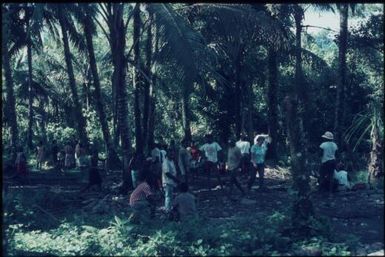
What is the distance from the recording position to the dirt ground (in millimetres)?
8695

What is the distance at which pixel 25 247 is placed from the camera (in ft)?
27.0

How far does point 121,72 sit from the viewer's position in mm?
13672

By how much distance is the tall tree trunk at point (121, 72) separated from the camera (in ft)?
44.0

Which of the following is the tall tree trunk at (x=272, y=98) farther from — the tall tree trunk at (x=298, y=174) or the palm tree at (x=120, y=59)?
the tall tree trunk at (x=298, y=174)

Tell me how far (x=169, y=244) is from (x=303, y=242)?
1875 mm

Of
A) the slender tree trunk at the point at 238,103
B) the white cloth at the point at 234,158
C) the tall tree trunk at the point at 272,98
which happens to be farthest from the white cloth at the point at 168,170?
the slender tree trunk at the point at 238,103

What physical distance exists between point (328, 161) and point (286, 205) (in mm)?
A: 1695

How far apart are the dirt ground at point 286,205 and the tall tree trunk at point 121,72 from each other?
930mm

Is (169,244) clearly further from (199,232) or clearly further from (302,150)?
(302,150)

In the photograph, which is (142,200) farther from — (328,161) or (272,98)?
(272,98)

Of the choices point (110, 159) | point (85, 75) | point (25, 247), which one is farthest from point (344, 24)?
point (85, 75)

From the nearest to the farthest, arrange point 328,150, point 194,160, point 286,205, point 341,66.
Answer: point 286,205 < point 328,150 < point 194,160 < point 341,66

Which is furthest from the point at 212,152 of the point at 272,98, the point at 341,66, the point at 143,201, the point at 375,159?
the point at 272,98

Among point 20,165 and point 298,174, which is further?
point 20,165
